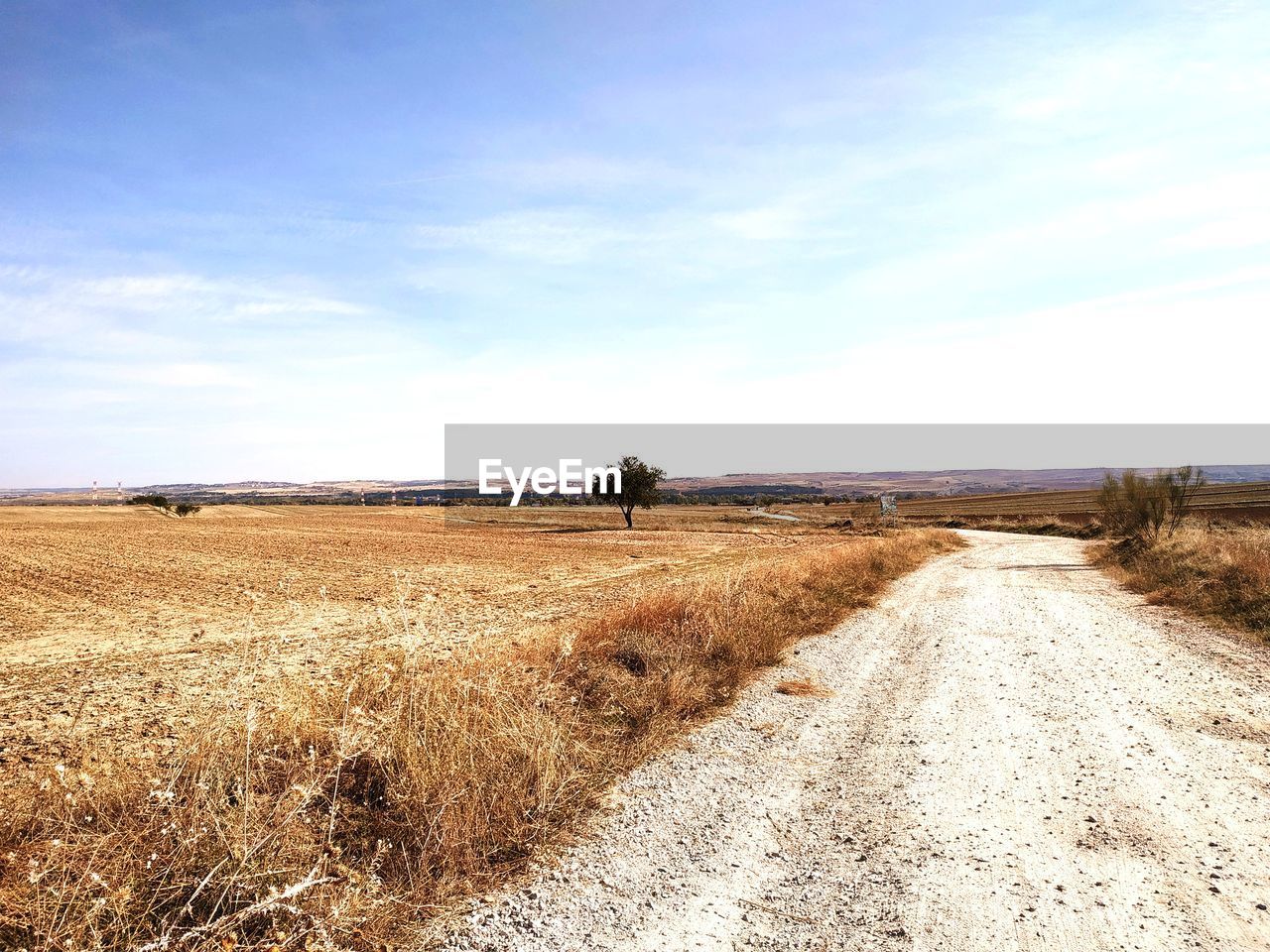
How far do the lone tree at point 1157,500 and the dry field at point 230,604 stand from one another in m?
15.6

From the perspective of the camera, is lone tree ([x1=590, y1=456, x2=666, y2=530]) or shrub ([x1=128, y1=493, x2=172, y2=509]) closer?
lone tree ([x1=590, y1=456, x2=666, y2=530])

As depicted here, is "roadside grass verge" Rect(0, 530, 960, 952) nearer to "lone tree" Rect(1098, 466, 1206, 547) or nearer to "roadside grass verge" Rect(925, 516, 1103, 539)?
"lone tree" Rect(1098, 466, 1206, 547)

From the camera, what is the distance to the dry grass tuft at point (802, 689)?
855 cm

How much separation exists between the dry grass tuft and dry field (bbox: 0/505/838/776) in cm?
364

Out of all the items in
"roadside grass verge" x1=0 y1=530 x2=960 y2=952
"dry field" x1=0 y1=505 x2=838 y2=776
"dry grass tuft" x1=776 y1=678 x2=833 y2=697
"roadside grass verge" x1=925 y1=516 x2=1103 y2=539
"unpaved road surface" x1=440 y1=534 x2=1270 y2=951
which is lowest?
"roadside grass verge" x1=925 y1=516 x2=1103 y2=539

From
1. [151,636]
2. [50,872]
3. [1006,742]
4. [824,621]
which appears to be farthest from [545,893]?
[151,636]

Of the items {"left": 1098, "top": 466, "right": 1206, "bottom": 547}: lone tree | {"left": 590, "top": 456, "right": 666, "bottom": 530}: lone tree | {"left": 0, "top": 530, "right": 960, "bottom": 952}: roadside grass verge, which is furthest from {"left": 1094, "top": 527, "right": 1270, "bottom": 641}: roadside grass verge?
{"left": 590, "top": 456, "right": 666, "bottom": 530}: lone tree

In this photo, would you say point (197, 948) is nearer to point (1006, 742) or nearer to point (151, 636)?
point (1006, 742)

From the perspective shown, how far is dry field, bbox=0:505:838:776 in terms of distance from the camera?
8906 mm

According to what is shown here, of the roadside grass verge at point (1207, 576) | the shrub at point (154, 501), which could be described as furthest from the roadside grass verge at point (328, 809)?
the shrub at point (154, 501)

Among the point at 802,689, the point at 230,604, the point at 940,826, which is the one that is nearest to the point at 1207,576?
the point at 802,689

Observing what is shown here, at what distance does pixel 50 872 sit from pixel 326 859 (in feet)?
4.47

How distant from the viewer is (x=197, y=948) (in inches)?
133

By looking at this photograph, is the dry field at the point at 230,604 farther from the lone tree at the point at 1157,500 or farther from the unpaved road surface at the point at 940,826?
the lone tree at the point at 1157,500
